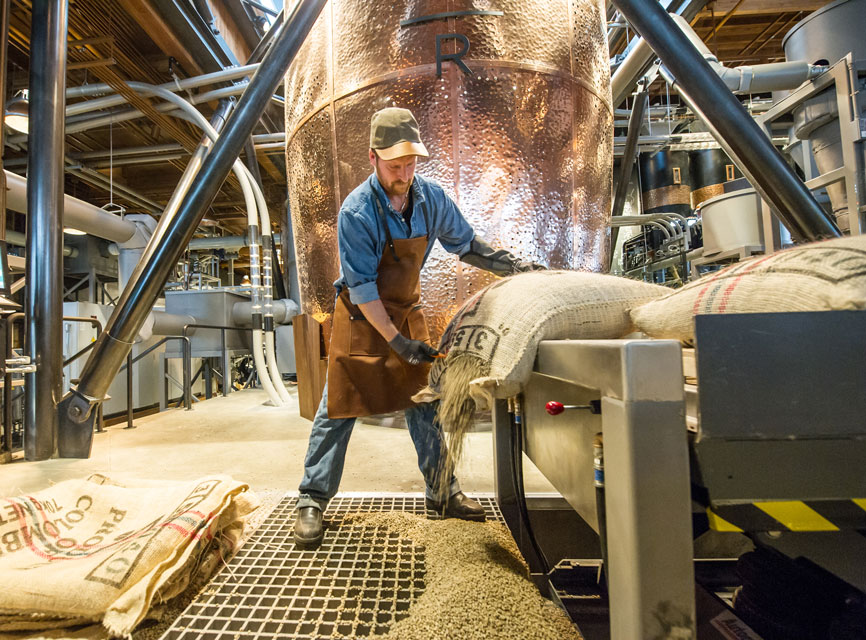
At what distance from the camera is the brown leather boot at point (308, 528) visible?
144 cm

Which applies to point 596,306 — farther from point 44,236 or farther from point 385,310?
point 44,236

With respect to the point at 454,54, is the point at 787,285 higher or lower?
lower

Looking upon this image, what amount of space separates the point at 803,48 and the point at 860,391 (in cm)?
389

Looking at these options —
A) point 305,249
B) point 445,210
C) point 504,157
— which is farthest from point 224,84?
point 445,210

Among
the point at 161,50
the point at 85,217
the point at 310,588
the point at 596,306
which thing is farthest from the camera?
the point at 85,217

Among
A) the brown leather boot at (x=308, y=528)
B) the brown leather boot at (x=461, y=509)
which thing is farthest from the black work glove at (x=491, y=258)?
the brown leather boot at (x=308, y=528)

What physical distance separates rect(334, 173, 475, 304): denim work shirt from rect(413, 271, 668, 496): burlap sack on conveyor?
0.49 m

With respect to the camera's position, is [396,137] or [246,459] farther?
[246,459]

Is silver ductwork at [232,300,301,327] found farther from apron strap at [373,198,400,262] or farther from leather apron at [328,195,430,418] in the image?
apron strap at [373,198,400,262]

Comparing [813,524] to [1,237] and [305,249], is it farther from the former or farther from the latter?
[1,237]

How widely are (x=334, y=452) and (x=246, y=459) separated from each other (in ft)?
4.12

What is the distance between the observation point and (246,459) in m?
2.58

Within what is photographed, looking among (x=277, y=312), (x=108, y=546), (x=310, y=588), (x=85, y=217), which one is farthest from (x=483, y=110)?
(x=277, y=312)

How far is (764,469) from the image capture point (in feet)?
1.69
